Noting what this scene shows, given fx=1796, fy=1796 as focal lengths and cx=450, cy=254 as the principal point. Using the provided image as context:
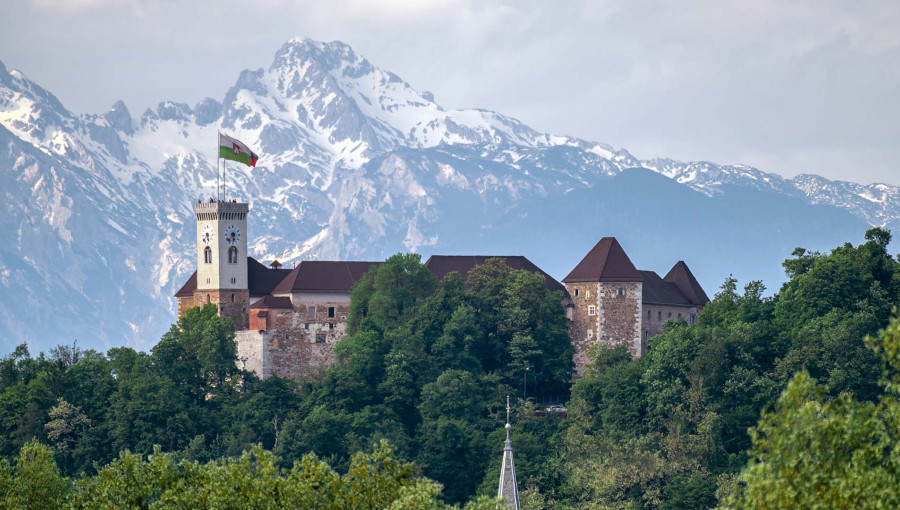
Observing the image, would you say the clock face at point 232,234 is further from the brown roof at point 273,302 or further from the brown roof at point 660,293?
the brown roof at point 660,293

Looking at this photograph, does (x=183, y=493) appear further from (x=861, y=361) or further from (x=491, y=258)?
(x=491, y=258)

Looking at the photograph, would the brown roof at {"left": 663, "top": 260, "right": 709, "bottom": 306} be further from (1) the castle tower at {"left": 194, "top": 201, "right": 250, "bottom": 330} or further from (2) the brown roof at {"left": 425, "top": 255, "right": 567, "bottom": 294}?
(1) the castle tower at {"left": 194, "top": 201, "right": 250, "bottom": 330}

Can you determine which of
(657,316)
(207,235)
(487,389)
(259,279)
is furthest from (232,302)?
(657,316)

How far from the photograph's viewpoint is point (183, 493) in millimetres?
58938

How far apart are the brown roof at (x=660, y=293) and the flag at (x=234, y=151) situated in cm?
2996

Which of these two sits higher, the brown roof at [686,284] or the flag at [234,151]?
the flag at [234,151]

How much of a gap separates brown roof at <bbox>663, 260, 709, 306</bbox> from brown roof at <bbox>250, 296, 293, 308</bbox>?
2894 centimetres

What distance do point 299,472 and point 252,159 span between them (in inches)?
3114

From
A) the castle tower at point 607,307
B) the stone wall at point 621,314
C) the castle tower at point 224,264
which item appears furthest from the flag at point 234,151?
the stone wall at point 621,314

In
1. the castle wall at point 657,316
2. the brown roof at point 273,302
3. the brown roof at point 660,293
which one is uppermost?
the brown roof at point 660,293

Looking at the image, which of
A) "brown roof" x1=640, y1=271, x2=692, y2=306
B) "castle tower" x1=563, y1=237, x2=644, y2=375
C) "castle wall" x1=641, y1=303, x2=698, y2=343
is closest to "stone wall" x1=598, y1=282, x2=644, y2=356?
"castle tower" x1=563, y1=237, x2=644, y2=375

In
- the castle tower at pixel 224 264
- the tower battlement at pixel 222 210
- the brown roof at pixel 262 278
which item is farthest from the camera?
the tower battlement at pixel 222 210

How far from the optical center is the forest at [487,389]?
111062 mm

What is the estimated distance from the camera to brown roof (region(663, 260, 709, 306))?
13200 cm
